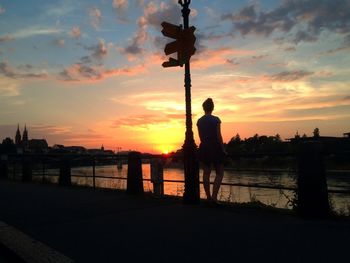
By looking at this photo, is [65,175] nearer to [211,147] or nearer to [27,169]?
[27,169]

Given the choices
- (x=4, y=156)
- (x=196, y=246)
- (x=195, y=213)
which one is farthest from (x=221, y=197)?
(x=4, y=156)

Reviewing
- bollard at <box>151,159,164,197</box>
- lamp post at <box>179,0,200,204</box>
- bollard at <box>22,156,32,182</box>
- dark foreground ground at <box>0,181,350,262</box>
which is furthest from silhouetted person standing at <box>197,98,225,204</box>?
bollard at <box>22,156,32,182</box>

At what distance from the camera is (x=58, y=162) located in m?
17.4

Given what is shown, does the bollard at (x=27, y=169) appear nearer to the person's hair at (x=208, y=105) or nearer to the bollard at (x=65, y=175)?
the bollard at (x=65, y=175)

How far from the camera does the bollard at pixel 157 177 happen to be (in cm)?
1155

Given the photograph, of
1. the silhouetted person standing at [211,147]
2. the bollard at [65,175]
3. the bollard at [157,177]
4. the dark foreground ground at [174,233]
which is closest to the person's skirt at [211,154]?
the silhouetted person standing at [211,147]

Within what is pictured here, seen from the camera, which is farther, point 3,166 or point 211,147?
point 3,166

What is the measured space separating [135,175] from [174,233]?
578 cm

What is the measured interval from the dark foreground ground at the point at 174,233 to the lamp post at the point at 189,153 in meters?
0.35

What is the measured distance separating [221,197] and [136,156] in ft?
8.12

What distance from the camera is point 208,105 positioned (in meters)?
9.42

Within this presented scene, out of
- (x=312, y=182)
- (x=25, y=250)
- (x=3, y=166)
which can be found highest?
(x=3, y=166)

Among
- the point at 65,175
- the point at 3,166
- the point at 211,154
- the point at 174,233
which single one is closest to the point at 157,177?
the point at 211,154

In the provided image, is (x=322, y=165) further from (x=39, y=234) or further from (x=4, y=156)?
(x=4, y=156)
